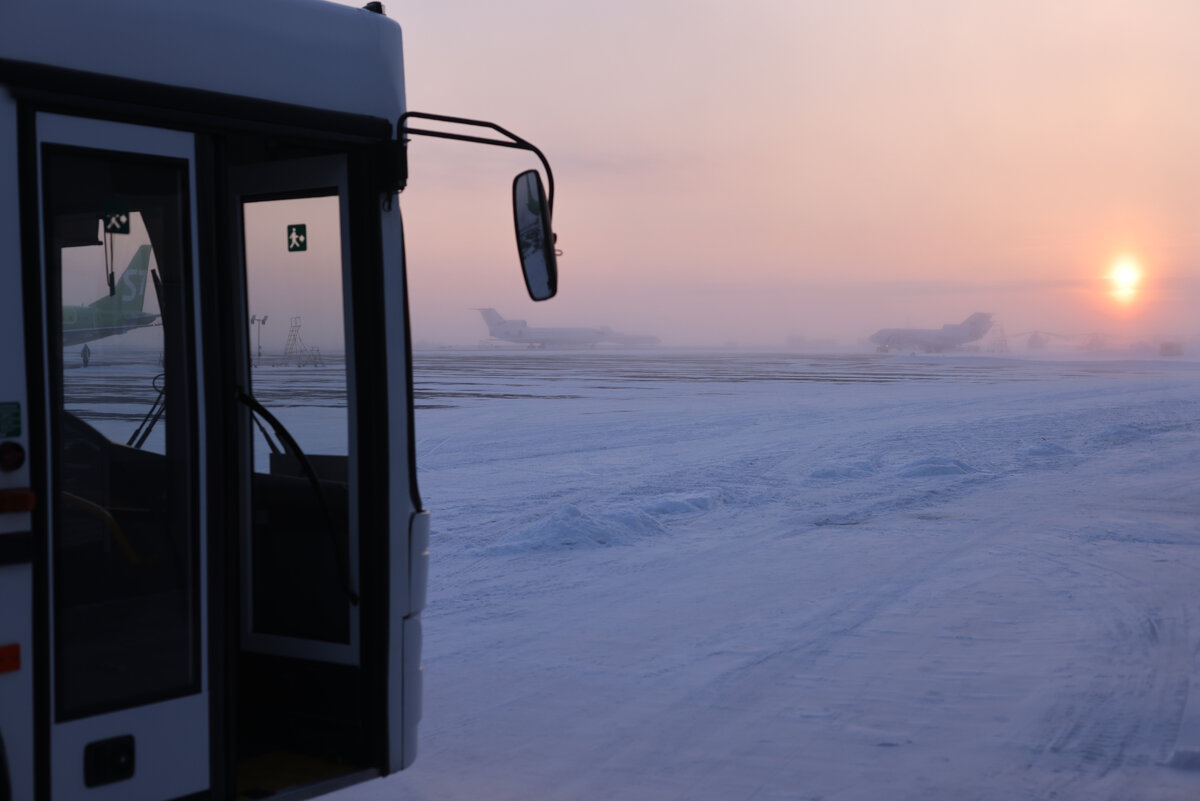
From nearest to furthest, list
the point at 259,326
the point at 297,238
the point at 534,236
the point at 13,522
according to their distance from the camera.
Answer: the point at 13,522, the point at 534,236, the point at 297,238, the point at 259,326

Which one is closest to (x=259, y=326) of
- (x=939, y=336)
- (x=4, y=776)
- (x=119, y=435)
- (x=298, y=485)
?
(x=298, y=485)

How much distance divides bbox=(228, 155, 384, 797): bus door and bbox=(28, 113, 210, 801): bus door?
19.2 inches

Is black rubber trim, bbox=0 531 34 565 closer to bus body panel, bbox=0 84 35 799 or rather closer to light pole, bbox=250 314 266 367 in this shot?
bus body panel, bbox=0 84 35 799

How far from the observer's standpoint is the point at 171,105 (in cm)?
326

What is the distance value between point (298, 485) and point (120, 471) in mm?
731

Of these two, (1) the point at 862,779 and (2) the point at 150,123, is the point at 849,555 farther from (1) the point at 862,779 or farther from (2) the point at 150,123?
(2) the point at 150,123

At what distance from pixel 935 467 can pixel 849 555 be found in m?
6.19

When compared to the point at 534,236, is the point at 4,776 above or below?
below

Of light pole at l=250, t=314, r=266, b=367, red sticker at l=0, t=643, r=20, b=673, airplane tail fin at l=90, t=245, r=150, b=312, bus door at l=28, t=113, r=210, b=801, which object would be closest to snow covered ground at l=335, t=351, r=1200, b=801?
bus door at l=28, t=113, r=210, b=801

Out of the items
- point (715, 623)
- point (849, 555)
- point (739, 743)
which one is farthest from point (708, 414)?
point (739, 743)

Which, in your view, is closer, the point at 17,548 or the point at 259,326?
the point at 17,548

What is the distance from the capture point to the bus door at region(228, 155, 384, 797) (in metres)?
3.85

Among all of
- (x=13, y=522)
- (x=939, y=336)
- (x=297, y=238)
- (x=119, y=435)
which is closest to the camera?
(x=13, y=522)

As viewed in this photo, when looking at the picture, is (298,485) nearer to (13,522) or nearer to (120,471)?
(120,471)
